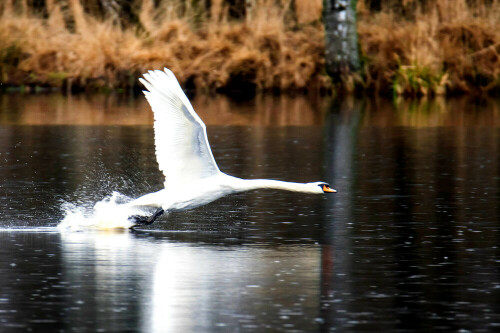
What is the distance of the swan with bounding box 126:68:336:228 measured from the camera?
442 inches

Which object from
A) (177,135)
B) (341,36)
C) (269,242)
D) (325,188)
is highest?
(341,36)

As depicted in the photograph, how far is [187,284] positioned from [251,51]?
944 inches

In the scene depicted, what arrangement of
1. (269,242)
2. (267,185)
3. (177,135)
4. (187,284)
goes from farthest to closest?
1. (177,135)
2. (267,185)
3. (269,242)
4. (187,284)

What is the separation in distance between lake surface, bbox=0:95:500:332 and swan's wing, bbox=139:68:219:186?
53 cm

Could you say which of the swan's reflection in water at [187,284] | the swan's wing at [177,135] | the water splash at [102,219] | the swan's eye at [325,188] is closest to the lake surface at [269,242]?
the swan's reflection in water at [187,284]

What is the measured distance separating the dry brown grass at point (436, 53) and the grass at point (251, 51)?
2 cm

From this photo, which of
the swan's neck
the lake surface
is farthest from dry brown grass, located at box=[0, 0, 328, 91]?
the swan's neck

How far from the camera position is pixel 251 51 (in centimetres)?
3250

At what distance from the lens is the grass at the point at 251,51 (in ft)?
105

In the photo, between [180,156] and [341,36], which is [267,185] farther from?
[341,36]

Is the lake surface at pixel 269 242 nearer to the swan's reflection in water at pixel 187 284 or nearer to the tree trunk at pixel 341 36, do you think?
the swan's reflection in water at pixel 187 284

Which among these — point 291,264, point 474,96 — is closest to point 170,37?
point 474,96

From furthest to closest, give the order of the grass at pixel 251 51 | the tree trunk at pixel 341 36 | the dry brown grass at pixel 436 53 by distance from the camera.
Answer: the grass at pixel 251 51 → the dry brown grass at pixel 436 53 → the tree trunk at pixel 341 36

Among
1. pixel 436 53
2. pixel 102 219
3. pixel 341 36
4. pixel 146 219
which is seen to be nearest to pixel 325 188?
pixel 146 219
